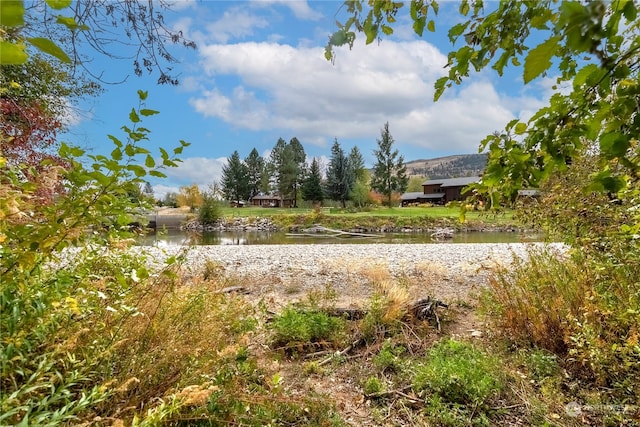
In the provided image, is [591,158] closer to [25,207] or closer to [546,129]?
[546,129]

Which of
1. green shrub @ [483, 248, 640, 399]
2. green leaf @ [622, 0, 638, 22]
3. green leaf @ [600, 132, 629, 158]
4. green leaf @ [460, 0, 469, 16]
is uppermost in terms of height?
green leaf @ [460, 0, 469, 16]

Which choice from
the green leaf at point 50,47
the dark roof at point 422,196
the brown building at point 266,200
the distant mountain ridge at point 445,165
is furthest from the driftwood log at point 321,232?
the distant mountain ridge at point 445,165

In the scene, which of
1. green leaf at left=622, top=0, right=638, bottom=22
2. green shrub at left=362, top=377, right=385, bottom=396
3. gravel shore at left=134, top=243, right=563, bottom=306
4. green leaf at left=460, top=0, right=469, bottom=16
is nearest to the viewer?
green leaf at left=622, top=0, right=638, bottom=22

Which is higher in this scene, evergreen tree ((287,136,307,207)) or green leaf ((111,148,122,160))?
evergreen tree ((287,136,307,207))

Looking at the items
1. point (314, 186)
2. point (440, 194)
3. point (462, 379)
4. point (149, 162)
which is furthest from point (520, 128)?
point (440, 194)

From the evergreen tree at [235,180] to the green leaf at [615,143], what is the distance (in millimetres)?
59036

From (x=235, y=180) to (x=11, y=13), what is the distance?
59.7m

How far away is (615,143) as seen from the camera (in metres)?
0.85

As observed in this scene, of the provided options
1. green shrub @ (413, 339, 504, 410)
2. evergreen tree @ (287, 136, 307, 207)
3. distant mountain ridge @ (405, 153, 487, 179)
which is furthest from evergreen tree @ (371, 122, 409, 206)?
distant mountain ridge @ (405, 153, 487, 179)

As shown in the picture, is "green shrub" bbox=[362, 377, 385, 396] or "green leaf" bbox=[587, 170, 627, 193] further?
"green shrub" bbox=[362, 377, 385, 396]

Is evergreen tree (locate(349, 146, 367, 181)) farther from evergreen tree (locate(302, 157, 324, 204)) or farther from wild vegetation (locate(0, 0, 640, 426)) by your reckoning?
wild vegetation (locate(0, 0, 640, 426))

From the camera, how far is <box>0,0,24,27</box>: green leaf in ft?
1.58

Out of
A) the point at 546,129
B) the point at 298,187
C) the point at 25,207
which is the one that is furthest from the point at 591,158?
the point at 298,187

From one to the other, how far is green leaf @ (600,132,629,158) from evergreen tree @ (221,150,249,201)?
194ft
